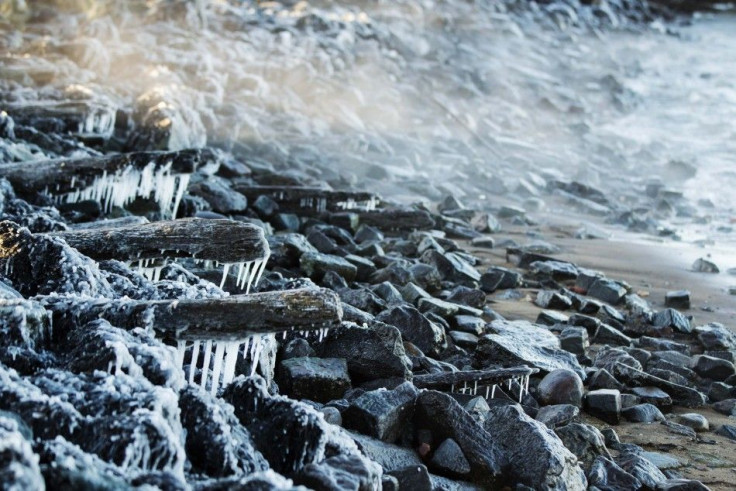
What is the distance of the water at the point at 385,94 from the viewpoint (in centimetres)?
1160

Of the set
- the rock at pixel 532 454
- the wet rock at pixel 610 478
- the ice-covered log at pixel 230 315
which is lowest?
the wet rock at pixel 610 478

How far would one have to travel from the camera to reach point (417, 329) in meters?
4.67

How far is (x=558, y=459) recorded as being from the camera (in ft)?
10.3

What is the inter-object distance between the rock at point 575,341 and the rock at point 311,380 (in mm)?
1932

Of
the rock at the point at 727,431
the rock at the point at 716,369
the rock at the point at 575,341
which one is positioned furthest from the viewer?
the rock at the point at 575,341

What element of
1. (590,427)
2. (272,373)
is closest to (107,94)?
(272,373)

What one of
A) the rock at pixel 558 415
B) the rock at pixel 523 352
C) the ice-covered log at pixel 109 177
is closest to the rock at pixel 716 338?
the rock at pixel 523 352

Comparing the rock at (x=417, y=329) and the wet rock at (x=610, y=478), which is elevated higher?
the wet rock at (x=610, y=478)

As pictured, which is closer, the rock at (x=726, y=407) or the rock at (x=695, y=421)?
the rock at (x=695, y=421)

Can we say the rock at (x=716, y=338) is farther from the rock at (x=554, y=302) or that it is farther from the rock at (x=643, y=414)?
the rock at (x=643, y=414)

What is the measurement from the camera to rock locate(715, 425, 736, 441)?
4.05 metres

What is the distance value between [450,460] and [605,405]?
1.31 m

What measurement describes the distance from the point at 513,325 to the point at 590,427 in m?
1.74

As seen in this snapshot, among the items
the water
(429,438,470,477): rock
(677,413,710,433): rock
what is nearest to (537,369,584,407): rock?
(677,413,710,433): rock
